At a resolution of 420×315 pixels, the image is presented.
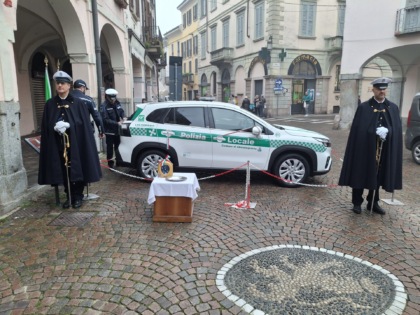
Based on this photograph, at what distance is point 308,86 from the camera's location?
2753 centimetres

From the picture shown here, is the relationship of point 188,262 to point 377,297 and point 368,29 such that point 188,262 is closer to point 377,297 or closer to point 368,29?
point 377,297

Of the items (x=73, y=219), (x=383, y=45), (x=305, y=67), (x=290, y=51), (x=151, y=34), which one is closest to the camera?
(x=73, y=219)

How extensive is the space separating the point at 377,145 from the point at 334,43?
78.6ft

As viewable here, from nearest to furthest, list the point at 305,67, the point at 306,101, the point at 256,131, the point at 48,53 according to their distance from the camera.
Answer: the point at 256,131
the point at 48,53
the point at 306,101
the point at 305,67

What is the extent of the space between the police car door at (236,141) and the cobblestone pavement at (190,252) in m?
0.82

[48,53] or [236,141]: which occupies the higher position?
[48,53]

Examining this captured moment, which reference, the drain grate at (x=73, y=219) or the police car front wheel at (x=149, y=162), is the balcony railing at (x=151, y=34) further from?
the drain grate at (x=73, y=219)

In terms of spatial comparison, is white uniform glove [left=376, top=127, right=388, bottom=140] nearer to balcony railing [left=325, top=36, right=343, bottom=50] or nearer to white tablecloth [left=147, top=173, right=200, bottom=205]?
white tablecloth [left=147, top=173, right=200, bottom=205]

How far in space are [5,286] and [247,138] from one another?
4551 mm

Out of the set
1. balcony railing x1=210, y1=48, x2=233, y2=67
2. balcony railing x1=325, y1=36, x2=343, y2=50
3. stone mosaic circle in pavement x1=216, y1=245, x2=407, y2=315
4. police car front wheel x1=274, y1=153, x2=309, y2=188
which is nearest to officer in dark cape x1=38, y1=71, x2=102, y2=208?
stone mosaic circle in pavement x1=216, y1=245, x2=407, y2=315

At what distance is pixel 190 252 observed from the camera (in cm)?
388

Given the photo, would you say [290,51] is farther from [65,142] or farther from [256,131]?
[65,142]

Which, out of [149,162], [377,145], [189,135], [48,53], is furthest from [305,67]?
[377,145]

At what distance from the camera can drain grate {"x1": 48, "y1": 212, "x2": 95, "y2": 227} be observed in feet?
15.4
